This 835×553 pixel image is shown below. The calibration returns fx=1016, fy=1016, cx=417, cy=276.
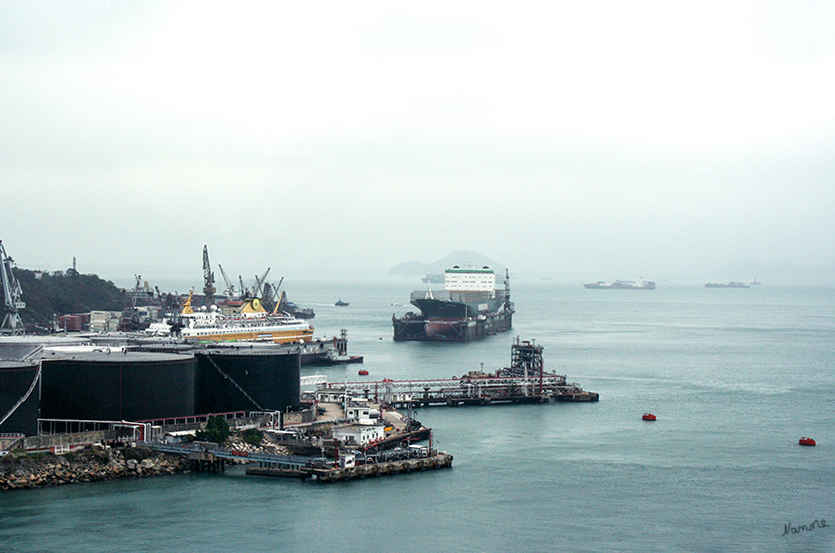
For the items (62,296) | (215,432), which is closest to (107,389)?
(215,432)

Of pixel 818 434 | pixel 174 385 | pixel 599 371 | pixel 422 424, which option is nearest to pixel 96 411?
pixel 174 385

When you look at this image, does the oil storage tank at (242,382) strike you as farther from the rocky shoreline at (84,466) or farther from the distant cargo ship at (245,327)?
the distant cargo ship at (245,327)

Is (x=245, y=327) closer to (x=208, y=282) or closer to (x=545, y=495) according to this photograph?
(x=208, y=282)

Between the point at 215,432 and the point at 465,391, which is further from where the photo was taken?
Result: the point at 465,391

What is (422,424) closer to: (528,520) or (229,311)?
(528,520)

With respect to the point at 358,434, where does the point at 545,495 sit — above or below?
below

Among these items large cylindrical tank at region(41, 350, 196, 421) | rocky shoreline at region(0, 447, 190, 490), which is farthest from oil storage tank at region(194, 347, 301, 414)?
rocky shoreline at region(0, 447, 190, 490)
